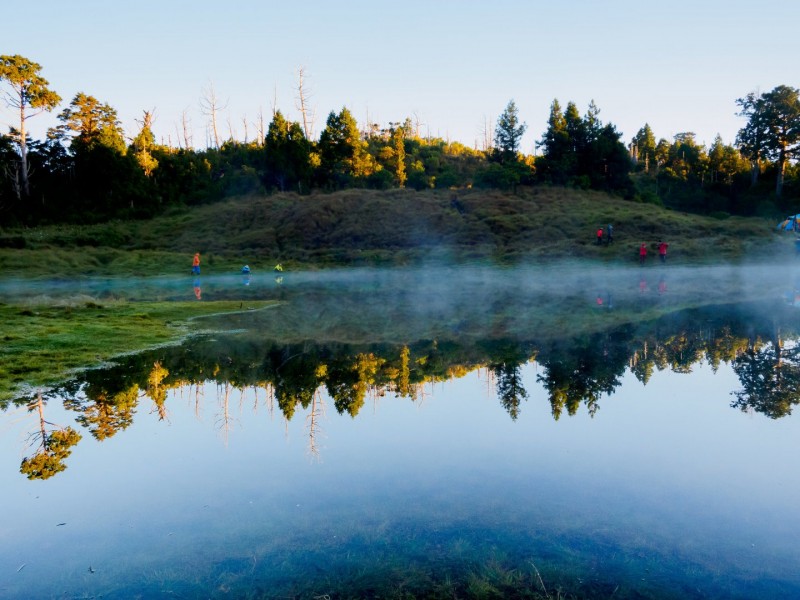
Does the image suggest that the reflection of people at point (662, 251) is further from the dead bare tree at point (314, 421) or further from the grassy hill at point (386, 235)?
the dead bare tree at point (314, 421)

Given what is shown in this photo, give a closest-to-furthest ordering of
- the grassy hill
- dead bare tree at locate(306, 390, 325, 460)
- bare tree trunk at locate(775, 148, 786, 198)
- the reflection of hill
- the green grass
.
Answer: dead bare tree at locate(306, 390, 325, 460), the reflection of hill, the green grass, the grassy hill, bare tree trunk at locate(775, 148, 786, 198)

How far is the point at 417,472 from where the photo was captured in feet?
22.6

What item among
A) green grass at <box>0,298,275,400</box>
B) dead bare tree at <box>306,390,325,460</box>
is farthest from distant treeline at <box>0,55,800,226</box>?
dead bare tree at <box>306,390,325,460</box>

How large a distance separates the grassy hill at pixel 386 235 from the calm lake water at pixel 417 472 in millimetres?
34488

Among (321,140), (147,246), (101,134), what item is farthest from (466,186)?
(101,134)

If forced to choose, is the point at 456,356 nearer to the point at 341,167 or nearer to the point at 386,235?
the point at 386,235

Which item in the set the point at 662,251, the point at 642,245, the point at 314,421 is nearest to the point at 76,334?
the point at 314,421

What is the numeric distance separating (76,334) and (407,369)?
10.1 meters

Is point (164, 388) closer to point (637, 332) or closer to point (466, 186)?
point (637, 332)

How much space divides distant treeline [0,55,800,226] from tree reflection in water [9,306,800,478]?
54.6 meters

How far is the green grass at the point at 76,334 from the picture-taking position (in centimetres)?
1186

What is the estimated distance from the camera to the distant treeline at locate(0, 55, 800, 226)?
207 ft

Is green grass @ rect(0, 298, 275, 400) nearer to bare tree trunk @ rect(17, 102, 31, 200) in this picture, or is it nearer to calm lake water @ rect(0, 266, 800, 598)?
calm lake water @ rect(0, 266, 800, 598)

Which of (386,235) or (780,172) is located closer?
(386,235)
